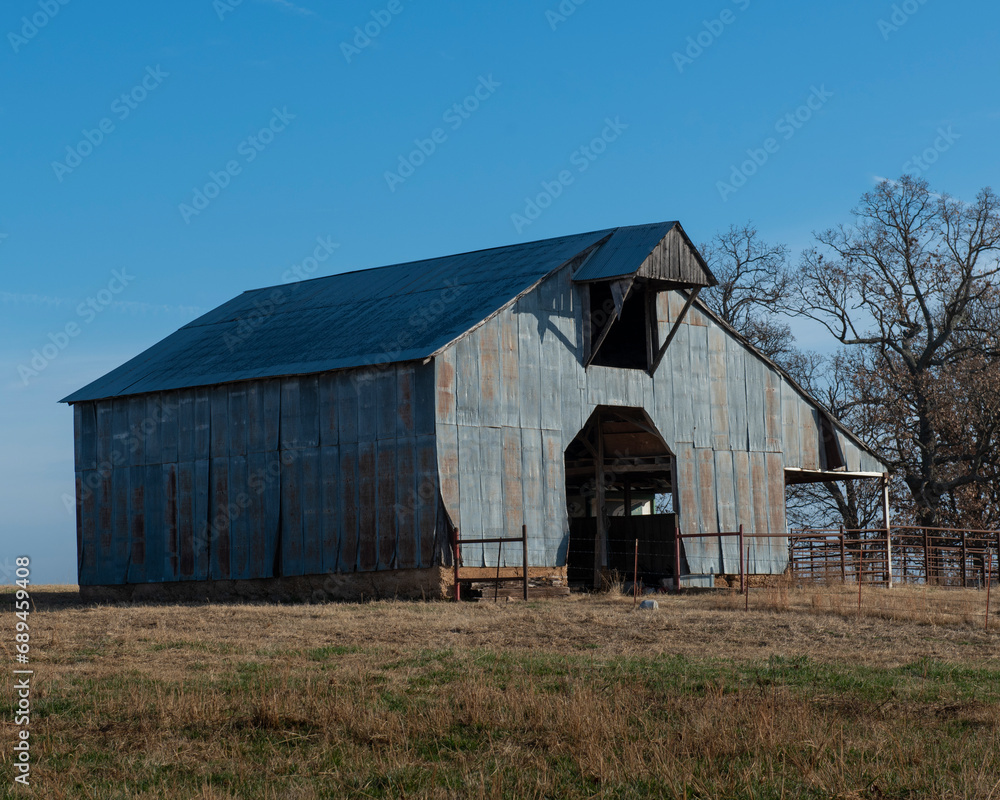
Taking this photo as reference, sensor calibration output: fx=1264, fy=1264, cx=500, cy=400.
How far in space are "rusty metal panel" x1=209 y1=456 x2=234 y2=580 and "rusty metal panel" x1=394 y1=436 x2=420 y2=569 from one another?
5174mm

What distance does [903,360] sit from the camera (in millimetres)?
51406

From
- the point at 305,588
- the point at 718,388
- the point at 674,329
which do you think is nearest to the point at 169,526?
the point at 305,588

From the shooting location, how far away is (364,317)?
31641 millimetres

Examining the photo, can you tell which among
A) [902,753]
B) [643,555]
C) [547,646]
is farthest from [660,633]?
[643,555]

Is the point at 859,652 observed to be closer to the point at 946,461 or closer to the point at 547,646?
Answer: the point at 547,646

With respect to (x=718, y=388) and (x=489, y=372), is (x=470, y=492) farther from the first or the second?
(x=718, y=388)

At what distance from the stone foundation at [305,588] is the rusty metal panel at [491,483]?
141cm

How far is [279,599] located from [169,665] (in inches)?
482

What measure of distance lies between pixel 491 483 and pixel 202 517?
25.6 ft

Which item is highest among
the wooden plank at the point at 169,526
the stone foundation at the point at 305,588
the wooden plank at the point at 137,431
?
the wooden plank at the point at 137,431

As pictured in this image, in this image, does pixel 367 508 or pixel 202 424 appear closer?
pixel 367 508

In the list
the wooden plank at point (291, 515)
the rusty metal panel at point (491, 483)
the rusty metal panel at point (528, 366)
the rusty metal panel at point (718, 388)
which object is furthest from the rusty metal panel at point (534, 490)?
the rusty metal panel at point (718, 388)

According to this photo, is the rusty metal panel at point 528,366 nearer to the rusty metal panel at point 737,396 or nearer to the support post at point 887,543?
the rusty metal panel at point 737,396

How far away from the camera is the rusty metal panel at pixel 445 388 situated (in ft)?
88.6
